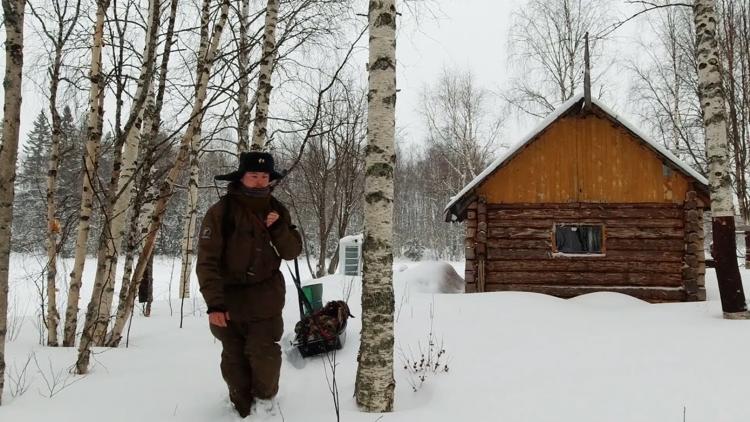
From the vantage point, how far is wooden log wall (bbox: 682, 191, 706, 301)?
8.51 m

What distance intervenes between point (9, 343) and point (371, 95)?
14.9 ft

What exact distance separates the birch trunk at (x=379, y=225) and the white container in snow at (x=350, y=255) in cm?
1053

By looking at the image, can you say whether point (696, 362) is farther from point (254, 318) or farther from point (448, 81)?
point (448, 81)

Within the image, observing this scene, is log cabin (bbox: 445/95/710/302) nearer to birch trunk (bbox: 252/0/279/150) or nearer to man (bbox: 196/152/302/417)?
birch trunk (bbox: 252/0/279/150)

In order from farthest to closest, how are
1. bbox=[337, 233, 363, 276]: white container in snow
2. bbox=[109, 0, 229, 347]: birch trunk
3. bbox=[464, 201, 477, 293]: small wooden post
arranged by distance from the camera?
bbox=[337, 233, 363, 276]: white container in snow < bbox=[464, 201, 477, 293]: small wooden post < bbox=[109, 0, 229, 347]: birch trunk

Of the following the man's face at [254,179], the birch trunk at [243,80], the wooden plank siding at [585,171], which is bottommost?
the man's face at [254,179]

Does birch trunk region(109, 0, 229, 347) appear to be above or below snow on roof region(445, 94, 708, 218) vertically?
below

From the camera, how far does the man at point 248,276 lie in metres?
3.09

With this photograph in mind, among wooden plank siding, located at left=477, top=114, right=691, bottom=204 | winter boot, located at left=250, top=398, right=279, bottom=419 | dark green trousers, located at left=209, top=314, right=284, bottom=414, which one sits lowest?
winter boot, located at left=250, top=398, right=279, bottom=419

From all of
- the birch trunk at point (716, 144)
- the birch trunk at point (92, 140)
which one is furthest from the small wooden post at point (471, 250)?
the birch trunk at point (92, 140)

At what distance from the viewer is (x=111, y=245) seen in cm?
454

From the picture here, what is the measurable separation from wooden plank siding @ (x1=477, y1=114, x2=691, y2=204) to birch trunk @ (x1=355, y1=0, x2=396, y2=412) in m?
6.03

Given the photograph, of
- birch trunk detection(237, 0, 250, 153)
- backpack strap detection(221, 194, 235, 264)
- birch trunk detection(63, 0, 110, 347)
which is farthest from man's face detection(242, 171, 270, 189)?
birch trunk detection(237, 0, 250, 153)

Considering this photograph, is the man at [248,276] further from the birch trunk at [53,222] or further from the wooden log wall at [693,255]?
the wooden log wall at [693,255]
